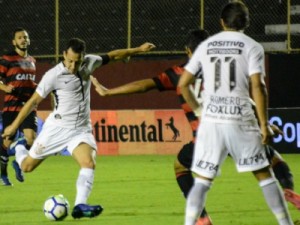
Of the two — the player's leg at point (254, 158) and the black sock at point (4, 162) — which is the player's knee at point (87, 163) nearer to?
the player's leg at point (254, 158)

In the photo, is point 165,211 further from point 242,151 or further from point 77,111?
point 242,151

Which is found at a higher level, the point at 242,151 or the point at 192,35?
the point at 192,35

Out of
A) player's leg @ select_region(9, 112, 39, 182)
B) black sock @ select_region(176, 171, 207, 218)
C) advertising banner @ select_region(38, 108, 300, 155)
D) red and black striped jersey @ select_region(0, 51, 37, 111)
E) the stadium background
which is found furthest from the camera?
the stadium background

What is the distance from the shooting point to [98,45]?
21.6 meters

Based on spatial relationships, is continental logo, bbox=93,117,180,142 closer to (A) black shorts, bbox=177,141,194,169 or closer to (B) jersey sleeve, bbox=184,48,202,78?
(A) black shorts, bbox=177,141,194,169

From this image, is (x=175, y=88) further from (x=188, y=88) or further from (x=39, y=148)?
(x=39, y=148)

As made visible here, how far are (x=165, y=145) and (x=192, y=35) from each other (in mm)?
10540

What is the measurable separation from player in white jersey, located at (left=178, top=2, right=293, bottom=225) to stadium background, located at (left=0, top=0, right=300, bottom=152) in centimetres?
1381

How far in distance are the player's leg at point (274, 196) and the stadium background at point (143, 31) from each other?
13790 mm

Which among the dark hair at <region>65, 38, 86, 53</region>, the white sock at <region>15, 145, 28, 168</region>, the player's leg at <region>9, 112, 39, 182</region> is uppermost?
the dark hair at <region>65, 38, 86, 53</region>

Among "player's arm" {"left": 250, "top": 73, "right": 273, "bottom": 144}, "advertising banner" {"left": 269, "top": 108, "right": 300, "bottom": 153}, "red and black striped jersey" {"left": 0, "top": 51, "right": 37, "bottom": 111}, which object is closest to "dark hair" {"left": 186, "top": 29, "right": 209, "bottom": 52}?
"player's arm" {"left": 250, "top": 73, "right": 273, "bottom": 144}

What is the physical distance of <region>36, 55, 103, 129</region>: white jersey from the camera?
32.1 feet

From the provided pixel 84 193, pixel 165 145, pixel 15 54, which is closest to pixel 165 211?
pixel 84 193

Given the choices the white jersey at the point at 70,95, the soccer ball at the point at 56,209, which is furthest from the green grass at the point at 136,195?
the white jersey at the point at 70,95
